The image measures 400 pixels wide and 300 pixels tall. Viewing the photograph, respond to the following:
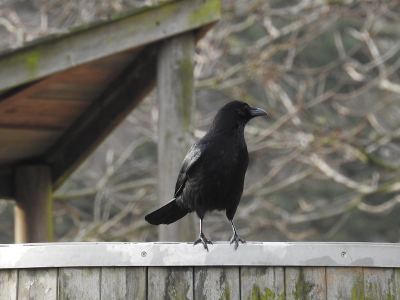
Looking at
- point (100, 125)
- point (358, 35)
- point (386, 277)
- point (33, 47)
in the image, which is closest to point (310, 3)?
point (358, 35)

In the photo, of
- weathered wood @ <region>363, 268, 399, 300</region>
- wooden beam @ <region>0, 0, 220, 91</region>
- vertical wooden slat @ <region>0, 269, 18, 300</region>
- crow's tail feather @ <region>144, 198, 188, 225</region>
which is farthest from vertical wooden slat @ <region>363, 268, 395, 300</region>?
wooden beam @ <region>0, 0, 220, 91</region>

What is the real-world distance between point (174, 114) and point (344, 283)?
5.94 feet

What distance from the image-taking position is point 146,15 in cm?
414

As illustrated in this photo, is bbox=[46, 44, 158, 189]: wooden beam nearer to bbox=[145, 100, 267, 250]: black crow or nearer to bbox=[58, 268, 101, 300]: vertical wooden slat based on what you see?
bbox=[145, 100, 267, 250]: black crow

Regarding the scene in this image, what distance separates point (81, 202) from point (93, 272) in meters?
9.88

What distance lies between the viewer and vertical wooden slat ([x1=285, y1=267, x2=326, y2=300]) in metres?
2.59

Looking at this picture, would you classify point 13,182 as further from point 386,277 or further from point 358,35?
point 358,35

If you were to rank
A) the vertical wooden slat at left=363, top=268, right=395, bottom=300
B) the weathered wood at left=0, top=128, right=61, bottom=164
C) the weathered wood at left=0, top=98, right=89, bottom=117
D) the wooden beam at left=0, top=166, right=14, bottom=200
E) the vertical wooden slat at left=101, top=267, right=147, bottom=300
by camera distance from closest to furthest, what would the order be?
the vertical wooden slat at left=101, top=267, right=147, bottom=300, the vertical wooden slat at left=363, top=268, right=395, bottom=300, the weathered wood at left=0, top=98, right=89, bottom=117, the weathered wood at left=0, top=128, right=61, bottom=164, the wooden beam at left=0, top=166, right=14, bottom=200

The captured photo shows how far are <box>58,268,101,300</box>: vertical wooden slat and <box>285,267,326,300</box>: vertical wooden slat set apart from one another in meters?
0.80

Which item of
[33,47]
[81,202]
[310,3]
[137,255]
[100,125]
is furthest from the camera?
[81,202]

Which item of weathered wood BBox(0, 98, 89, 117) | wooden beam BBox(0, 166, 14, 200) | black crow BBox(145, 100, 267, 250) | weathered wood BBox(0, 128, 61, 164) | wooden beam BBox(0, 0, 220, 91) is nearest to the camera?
wooden beam BBox(0, 0, 220, 91)

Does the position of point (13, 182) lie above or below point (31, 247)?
above

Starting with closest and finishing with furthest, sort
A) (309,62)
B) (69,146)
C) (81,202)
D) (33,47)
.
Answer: (33,47), (69,146), (81,202), (309,62)

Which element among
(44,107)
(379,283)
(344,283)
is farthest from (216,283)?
(44,107)
